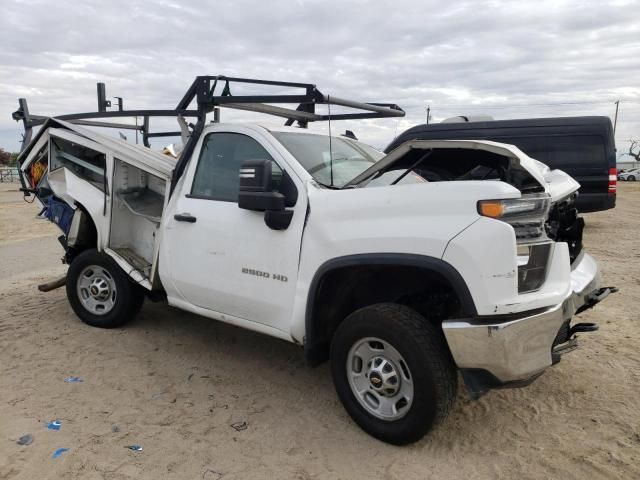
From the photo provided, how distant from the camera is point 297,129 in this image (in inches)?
175

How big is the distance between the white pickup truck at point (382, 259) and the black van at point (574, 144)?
655 cm

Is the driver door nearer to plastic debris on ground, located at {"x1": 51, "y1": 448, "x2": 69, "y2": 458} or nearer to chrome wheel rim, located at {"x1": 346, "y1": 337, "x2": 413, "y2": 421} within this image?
chrome wheel rim, located at {"x1": 346, "y1": 337, "x2": 413, "y2": 421}

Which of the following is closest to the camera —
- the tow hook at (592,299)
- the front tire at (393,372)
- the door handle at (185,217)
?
the front tire at (393,372)

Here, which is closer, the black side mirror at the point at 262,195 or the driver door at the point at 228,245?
the black side mirror at the point at 262,195

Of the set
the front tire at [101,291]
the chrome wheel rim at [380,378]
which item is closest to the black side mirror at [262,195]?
the chrome wheel rim at [380,378]

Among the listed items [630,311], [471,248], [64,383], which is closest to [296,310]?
[471,248]

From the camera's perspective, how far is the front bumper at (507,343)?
9.17 feet

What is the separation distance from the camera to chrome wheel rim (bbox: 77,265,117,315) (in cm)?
538

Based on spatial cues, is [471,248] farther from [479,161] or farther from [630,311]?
[630,311]

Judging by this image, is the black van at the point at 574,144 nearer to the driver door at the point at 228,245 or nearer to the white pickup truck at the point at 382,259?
the white pickup truck at the point at 382,259

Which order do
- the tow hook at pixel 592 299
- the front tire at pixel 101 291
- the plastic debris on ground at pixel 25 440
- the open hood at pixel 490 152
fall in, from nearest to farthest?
the open hood at pixel 490 152 → the plastic debris on ground at pixel 25 440 → the tow hook at pixel 592 299 → the front tire at pixel 101 291

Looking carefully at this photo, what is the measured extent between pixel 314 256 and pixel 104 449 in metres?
Answer: 1.74

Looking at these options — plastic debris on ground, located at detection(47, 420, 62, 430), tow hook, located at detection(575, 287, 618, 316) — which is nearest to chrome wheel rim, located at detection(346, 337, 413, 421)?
tow hook, located at detection(575, 287, 618, 316)

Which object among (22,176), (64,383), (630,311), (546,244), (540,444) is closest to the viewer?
(546,244)
